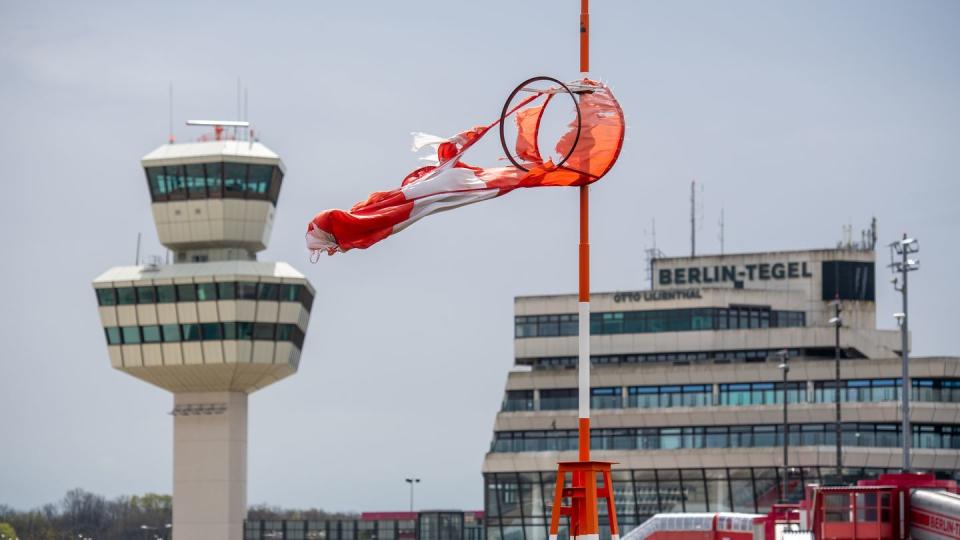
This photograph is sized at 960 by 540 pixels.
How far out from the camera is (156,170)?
14338cm

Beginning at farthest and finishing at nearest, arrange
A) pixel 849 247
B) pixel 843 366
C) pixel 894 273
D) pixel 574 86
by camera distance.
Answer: pixel 849 247
pixel 843 366
pixel 894 273
pixel 574 86

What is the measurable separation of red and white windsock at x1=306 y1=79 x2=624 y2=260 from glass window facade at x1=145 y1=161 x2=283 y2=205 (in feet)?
349

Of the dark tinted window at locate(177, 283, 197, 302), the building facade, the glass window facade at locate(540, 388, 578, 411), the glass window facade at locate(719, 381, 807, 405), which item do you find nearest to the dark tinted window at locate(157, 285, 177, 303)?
the dark tinted window at locate(177, 283, 197, 302)

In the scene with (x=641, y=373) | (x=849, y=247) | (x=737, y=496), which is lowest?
(x=737, y=496)

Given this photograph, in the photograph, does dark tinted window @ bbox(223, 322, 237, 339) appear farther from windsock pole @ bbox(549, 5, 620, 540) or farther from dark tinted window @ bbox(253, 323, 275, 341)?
windsock pole @ bbox(549, 5, 620, 540)

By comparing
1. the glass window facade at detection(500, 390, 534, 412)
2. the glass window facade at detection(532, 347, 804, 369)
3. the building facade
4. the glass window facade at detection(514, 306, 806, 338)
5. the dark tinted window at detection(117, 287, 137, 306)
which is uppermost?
the dark tinted window at detection(117, 287, 137, 306)

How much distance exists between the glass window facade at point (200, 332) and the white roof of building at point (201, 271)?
12.5 ft

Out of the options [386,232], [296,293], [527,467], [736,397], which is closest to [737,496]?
[736,397]

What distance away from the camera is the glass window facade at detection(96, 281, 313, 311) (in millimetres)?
139750

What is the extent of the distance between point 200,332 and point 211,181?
468 inches

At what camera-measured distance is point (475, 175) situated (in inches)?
1462

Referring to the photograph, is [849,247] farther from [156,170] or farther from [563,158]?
[563,158]

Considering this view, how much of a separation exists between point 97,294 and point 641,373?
144 feet

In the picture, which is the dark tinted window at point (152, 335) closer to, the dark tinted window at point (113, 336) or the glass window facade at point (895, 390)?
the dark tinted window at point (113, 336)
